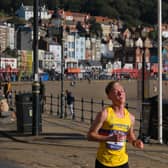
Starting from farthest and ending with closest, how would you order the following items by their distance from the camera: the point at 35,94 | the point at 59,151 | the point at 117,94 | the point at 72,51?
the point at 72,51, the point at 35,94, the point at 59,151, the point at 117,94

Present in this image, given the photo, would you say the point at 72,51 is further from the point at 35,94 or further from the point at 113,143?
the point at 113,143

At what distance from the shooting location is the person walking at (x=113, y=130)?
19.5 ft

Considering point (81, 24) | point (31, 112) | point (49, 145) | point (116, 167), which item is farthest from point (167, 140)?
point (81, 24)

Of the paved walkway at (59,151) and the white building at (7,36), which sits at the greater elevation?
the white building at (7,36)

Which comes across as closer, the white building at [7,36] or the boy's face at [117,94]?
the boy's face at [117,94]

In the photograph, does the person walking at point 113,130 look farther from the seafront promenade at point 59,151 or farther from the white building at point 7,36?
the white building at point 7,36

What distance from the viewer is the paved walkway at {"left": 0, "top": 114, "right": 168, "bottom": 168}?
11.6 metres

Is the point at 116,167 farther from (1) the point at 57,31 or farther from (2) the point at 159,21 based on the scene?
(1) the point at 57,31

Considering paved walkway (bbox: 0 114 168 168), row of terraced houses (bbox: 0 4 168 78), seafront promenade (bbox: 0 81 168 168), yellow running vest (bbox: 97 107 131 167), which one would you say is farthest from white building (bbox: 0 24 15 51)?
yellow running vest (bbox: 97 107 131 167)

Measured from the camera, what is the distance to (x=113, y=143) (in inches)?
237

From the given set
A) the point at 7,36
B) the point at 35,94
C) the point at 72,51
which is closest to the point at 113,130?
the point at 35,94

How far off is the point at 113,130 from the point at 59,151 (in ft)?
24.4

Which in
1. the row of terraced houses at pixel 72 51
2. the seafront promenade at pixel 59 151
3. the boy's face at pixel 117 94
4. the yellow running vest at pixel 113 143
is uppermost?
the row of terraced houses at pixel 72 51

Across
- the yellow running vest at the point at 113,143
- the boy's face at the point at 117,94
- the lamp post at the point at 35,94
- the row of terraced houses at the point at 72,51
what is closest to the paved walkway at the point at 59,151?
the lamp post at the point at 35,94
